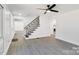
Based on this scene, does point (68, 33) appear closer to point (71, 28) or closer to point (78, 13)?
point (71, 28)

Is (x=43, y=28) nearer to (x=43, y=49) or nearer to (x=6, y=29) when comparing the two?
(x=43, y=49)

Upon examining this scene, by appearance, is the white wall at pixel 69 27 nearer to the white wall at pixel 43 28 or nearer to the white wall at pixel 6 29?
the white wall at pixel 43 28

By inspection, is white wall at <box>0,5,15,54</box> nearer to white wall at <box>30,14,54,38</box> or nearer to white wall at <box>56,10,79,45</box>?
white wall at <box>30,14,54,38</box>

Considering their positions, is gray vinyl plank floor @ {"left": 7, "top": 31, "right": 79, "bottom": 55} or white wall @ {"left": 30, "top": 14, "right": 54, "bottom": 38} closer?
gray vinyl plank floor @ {"left": 7, "top": 31, "right": 79, "bottom": 55}

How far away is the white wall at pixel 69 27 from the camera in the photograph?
5178 mm

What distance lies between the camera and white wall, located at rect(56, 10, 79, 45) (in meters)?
5.18

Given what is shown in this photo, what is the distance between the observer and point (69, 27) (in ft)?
19.0

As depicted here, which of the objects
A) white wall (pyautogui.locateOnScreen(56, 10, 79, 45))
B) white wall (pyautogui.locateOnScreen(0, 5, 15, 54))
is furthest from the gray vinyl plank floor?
white wall (pyautogui.locateOnScreen(56, 10, 79, 45))

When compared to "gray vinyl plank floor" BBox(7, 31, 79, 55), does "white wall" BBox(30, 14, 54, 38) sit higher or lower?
higher

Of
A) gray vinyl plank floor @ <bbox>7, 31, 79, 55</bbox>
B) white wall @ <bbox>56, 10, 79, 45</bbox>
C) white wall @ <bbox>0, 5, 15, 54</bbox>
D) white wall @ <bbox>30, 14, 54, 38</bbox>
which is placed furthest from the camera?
white wall @ <bbox>30, 14, 54, 38</bbox>

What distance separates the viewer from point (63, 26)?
6457 mm

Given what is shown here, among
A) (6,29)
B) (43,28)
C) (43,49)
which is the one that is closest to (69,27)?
(43,49)
